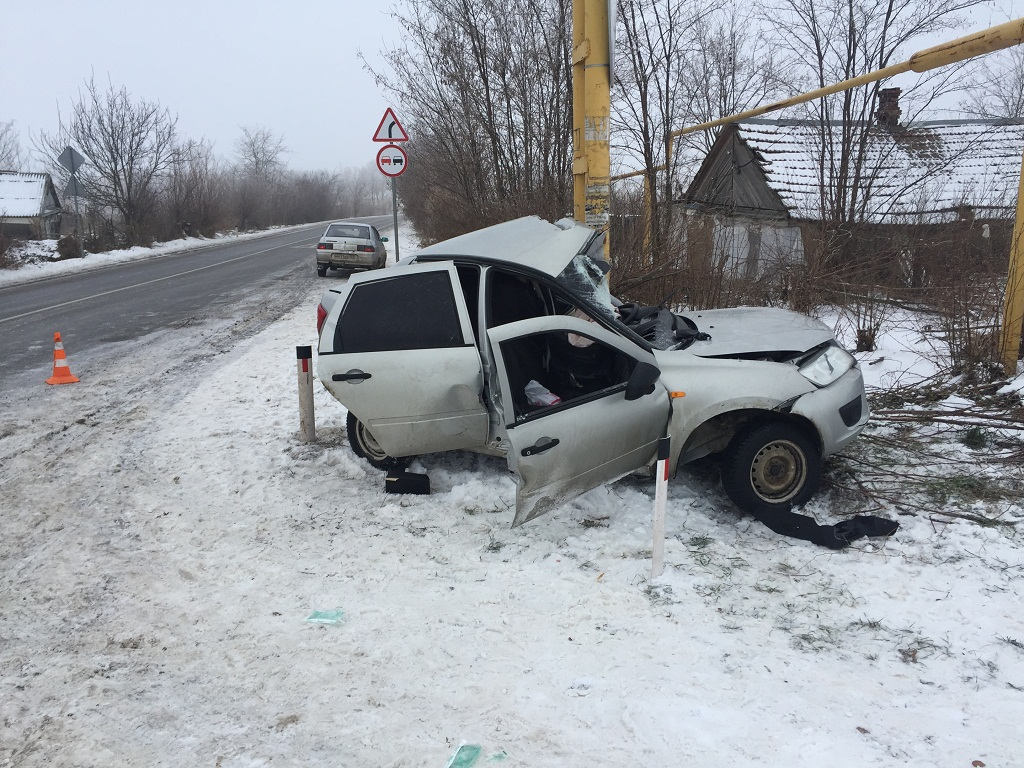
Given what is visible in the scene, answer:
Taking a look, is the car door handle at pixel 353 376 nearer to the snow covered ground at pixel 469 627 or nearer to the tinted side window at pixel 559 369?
the snow covered ground at pixel 469 627

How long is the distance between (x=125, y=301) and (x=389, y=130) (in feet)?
22.9

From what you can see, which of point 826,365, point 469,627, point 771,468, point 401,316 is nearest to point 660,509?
point 771,468

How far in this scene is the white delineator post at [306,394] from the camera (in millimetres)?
6109

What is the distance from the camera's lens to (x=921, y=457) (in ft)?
18.0

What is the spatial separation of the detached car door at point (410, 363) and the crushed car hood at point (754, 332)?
164 cm

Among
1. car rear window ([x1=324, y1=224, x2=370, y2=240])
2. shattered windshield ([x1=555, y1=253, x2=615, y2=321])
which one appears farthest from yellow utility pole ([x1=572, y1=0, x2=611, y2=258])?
car rear window ([x1=324, y1=224, x2=370, y2=240])

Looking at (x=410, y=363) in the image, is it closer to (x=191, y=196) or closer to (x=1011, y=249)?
(x=1011, y=249)

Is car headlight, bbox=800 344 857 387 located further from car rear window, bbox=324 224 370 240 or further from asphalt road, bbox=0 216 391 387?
car rear window, bbox=324 224 370 240

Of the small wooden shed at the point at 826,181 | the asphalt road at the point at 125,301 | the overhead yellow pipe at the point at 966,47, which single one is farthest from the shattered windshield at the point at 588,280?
the asphalt road at the point at 125,301

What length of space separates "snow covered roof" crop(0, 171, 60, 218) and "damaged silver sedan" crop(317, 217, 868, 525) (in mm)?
Result: 39218

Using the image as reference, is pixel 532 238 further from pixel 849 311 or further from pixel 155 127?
pixel 155 127

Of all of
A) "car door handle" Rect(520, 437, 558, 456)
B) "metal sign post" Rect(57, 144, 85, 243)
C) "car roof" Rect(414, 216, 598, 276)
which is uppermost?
"metal sign post" Rect(57, 144, 85, 243)

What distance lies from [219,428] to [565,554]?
3875 mm

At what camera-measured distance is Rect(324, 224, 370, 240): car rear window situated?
63.6 ft
